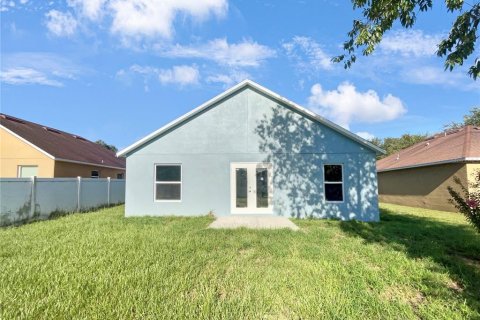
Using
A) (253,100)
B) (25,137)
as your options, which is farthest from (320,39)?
(25,137)

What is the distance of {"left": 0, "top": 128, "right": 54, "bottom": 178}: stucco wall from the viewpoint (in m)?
17.0

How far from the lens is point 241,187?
12672 mm

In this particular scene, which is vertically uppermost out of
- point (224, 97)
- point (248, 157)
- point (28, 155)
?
point (224, 97)

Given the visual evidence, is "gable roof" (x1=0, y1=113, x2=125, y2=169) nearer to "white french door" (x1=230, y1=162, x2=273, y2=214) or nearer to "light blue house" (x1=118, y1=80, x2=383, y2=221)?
"light blue house" (x1=118, y1=80, x2=383, y2=221)

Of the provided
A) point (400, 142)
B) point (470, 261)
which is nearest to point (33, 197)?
point (470, 261)

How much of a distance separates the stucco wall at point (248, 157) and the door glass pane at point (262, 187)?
0.41 meters

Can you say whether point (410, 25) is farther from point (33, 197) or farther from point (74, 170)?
point (74, 170)

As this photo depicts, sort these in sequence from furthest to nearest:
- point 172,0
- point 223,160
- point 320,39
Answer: point 223,160 → point 320,39 → point 172,0

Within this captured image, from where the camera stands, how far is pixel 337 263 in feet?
18.9

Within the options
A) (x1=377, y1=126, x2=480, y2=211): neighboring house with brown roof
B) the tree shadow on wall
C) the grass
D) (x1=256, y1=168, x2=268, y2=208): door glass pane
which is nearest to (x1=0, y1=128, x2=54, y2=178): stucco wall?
the grass

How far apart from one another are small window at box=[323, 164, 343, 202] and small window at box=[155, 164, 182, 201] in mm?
6699

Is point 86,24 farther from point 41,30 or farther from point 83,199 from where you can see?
point 83,199

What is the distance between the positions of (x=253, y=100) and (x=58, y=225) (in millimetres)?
9371

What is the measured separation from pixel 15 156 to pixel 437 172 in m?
25.8
